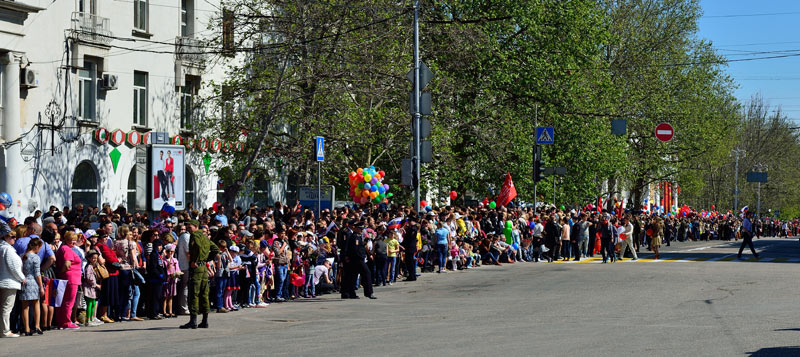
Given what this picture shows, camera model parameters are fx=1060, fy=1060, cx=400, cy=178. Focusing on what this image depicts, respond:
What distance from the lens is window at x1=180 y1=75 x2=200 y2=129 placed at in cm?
3650

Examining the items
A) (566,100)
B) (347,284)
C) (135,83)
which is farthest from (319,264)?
(566,100)

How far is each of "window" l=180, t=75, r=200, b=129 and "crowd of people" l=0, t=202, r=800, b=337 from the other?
7478 millimetres

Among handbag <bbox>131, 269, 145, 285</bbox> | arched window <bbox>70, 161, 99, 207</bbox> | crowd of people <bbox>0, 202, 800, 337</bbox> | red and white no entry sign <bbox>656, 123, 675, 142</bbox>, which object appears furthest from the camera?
red and white no entry sign <bbox>656, 123, 675, 142</bbox>

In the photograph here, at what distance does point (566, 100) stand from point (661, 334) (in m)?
31.3

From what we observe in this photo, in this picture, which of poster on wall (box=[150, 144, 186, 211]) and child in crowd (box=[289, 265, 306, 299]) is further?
child in crowd (box=[289, 265, 306, 299])

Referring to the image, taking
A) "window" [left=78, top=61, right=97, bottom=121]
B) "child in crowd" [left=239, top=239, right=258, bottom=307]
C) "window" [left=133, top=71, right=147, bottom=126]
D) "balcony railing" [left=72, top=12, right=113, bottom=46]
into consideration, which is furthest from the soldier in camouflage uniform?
"window" [left=133, top=71, right=147, bottom=126]

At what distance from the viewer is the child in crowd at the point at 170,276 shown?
58.5 ft

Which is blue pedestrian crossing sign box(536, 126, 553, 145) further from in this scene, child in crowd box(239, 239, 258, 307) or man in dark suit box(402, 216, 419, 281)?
child in crowd box(239, 239, 258, 307)

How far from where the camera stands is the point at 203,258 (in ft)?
51.8

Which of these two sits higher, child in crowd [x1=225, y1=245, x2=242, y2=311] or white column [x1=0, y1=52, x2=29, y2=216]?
white column [x1=0, y1=52, x2=29, y2=216]

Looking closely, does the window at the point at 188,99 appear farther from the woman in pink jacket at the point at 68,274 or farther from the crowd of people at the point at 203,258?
the woman in pink jacket at the point at 68,274

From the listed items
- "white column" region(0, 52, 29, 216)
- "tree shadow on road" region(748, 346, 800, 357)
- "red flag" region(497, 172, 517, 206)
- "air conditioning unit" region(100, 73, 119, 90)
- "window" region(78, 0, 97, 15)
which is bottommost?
"tree shadow on road" region(748, 346, 800, 357)

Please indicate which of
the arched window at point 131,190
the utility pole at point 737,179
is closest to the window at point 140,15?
the arched window at point 131,190

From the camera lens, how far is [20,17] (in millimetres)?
27875
